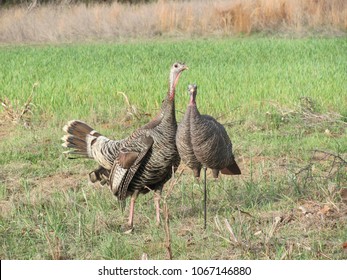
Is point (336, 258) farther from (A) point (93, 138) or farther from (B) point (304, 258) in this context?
(A) point (93, 138)

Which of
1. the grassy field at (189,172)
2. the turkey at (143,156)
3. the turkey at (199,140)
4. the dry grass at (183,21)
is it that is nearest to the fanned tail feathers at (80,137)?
the turkey at (143,156)

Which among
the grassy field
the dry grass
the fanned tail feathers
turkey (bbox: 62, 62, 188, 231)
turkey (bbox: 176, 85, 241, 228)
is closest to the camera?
turkey (bbox: 176, 85, 241, 228)

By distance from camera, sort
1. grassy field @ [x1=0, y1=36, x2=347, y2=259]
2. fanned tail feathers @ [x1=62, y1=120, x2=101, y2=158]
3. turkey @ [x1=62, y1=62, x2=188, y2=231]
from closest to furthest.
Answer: grassy field @ [x1=0, y1=36, x2=347, y2=259]
turkey @ [x1=62, y1=62, x2=188, y2=231]
fanned tail feathers @ [x1=62, y1=120, x2=101, y2=158]

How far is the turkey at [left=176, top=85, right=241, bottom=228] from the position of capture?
504 cm

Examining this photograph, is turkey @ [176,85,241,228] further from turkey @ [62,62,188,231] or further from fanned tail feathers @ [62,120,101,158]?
fanned tail feathers @ [62,120,101,158]

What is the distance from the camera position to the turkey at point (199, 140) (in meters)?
5.04

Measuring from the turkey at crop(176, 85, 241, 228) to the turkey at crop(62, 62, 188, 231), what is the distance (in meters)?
0.20

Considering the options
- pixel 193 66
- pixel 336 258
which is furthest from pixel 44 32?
pixel 336 258

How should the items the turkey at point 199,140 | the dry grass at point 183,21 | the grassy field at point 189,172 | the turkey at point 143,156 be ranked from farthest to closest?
the dry grass at point 183,21 → the turkey at point 143,156 → the grassy field at point 189,172 → the turkey at point 199,140

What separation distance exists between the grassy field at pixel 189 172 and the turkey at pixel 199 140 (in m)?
0.41

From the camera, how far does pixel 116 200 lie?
6281 mm

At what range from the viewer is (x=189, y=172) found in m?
7.22

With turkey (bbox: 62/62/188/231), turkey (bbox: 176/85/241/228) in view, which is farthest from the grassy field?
turkey (bbox: 176/85/241/228)

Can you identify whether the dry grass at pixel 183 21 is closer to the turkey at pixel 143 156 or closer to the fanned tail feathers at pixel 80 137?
the fanned tail feathers at pixel 80 137
